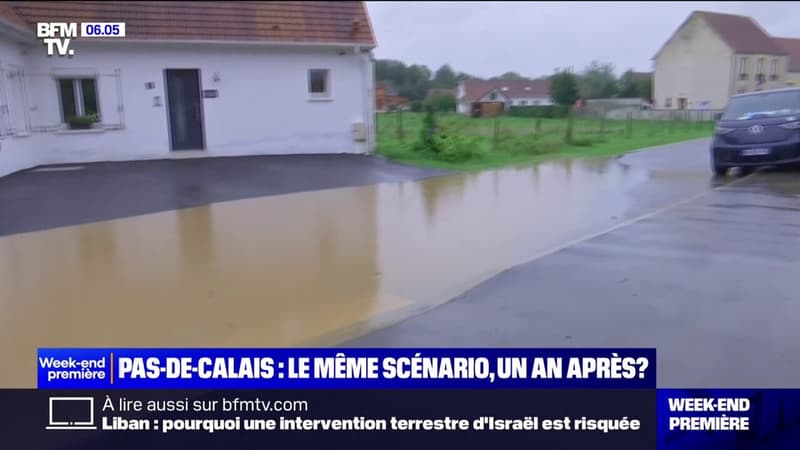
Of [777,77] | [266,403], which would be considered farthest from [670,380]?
[777,77]

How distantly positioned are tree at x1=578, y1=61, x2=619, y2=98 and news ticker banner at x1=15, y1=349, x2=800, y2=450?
179ft

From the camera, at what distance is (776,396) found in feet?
12.9

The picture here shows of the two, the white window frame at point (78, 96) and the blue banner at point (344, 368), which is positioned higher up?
the white window frame at point (78, 96)

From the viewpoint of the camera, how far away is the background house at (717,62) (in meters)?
20.4

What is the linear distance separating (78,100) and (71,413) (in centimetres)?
1404

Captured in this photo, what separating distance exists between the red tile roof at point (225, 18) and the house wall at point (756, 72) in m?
11.0

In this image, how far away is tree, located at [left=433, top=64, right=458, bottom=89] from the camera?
6562 cm

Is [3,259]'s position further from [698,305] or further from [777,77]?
[777,77]

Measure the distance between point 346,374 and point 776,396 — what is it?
103 inches

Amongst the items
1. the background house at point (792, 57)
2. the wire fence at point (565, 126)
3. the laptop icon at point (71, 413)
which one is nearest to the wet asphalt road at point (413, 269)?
the laptop icon at point (71, 413)

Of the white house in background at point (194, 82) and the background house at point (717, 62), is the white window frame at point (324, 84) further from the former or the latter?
the background house at point (717, 62)

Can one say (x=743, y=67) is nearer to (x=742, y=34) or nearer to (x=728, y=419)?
(x=742, y=34)

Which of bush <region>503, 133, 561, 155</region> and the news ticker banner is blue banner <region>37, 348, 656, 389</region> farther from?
bush <region>503, 133, 561, 155</region>

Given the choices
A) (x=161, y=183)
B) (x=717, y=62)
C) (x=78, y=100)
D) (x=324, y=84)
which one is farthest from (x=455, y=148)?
(x=717, y=62)
